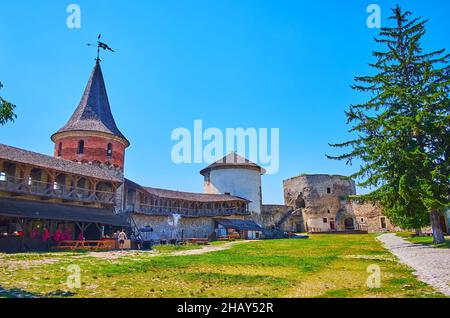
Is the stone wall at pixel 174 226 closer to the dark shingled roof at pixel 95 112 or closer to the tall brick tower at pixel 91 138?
the tall brick tower at pixel 91 138

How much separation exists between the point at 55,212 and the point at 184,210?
18.4m

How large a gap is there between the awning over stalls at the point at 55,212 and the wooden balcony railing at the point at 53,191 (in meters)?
0.66

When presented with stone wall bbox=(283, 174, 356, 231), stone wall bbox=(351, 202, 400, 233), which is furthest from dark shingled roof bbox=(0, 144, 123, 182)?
stone wall bbox=(351, 202, 400, 233)

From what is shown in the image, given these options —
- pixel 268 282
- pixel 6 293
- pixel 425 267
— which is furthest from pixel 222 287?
pixel 425 267

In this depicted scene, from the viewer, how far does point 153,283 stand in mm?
7727

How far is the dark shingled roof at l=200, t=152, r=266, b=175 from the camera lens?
158 ft

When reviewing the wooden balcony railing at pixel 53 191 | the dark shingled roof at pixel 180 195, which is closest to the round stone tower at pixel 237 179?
the dark shingled roof at pixel 180 195

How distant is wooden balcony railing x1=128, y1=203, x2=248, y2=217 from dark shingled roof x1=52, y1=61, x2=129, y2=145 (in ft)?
22.5

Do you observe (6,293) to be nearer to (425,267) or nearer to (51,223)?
(425,267)

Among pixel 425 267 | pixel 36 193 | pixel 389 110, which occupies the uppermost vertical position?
pixel 389 110

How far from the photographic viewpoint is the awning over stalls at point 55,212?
2041 centimetres

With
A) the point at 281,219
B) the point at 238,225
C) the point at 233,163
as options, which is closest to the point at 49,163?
the point at 238,225
